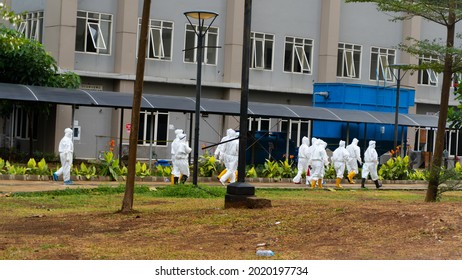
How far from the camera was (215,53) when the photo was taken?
161 ft

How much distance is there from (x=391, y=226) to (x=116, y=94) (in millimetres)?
23317

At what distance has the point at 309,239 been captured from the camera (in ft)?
43.9

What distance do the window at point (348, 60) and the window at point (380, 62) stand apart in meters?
1.18

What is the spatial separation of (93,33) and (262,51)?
971 cm

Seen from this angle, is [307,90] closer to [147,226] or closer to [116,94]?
[116,94]

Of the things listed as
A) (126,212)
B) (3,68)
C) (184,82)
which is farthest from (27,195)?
(184,82)

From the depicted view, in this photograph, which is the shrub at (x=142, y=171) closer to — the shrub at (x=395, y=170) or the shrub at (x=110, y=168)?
the shrub at (x=110, y=168)

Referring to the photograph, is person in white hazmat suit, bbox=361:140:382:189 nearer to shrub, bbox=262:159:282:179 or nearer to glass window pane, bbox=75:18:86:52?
shrub, bbox=262:159:282:179

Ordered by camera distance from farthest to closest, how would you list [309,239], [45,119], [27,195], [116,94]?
1. [45,119]
2. [116,94]
3. [27,195]
4. [309,239]

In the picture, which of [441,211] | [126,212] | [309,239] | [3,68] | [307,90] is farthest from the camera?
[307,90]

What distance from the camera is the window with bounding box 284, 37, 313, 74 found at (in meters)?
52.0

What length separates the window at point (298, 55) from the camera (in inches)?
2048

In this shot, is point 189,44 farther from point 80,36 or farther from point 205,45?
point 80,36

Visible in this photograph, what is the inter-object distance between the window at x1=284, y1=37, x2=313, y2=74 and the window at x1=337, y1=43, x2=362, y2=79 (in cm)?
191
